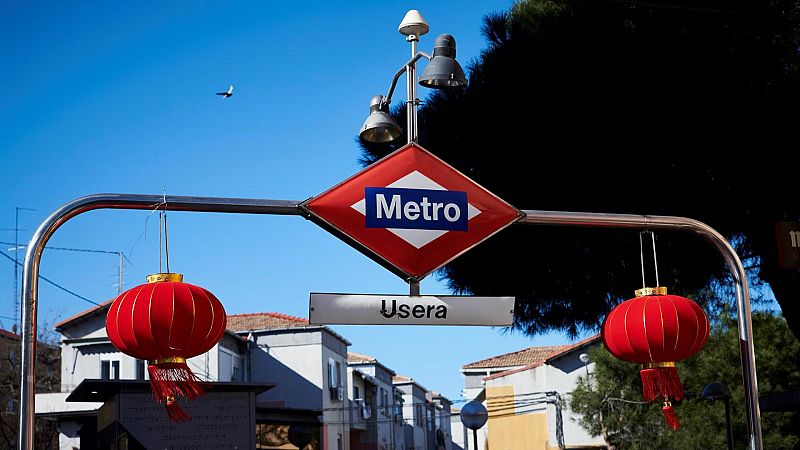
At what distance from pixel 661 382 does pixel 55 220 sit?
359 centimetres

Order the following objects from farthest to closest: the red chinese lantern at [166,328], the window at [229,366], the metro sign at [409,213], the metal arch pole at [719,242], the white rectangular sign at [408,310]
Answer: the window at [229,366]
the metal arch pole at [719,242]
the metro sign at [409,213]
the white rectangular sign at [408,310]
the red chinese lantern at [166,328]

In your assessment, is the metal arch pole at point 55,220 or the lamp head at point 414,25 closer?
the metal arch pole at point 55,220

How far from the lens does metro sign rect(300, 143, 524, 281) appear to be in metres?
5.83

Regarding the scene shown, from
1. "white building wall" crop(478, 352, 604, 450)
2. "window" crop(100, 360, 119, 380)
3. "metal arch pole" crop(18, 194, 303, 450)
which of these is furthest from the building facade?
"metal arch pole" crop(18, 194, 303, 450)

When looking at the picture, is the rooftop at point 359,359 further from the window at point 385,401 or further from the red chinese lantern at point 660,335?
the red chinese lantern at point 660,335

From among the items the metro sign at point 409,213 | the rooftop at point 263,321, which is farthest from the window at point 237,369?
the metro sign at point 409,213

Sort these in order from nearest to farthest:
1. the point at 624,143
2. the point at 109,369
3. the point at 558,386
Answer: the point at 624,143 < the point at 109,369 < the point at 558,386

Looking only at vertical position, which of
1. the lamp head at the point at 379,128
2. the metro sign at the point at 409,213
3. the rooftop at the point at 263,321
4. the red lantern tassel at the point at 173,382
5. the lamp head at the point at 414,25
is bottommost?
the red lantern tassel at the point at 173,382

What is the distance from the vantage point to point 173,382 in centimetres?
548

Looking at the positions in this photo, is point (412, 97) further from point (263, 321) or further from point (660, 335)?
point (263, 321)

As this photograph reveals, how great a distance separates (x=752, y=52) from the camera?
11766 mm

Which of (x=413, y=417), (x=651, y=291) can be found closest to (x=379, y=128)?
(x=651, y=291)

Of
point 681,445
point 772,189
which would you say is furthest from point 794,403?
point 681,445

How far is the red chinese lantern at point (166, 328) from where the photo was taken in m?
5.43
